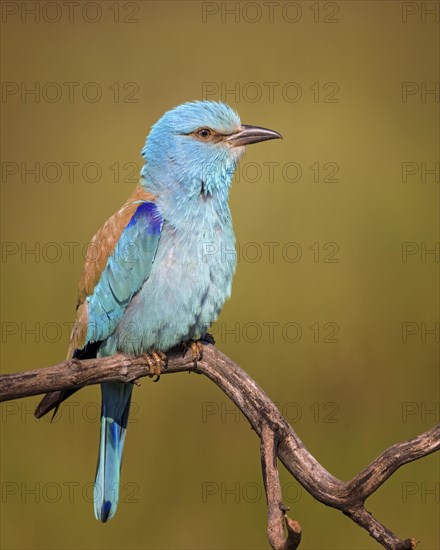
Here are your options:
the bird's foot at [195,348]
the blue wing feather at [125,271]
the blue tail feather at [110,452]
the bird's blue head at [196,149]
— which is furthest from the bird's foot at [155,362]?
the bird's blue head at [196,149]

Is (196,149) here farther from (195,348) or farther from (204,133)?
(195,348)

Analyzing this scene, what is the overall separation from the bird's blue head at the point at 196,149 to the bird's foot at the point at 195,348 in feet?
2.43

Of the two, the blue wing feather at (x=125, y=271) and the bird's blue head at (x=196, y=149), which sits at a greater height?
the bird's blue head at (x=196, y=149)

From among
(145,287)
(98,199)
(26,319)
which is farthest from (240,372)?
(98,199)

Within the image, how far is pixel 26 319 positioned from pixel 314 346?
2155 millimetres

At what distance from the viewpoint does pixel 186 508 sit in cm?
677

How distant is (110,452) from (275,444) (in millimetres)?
1560

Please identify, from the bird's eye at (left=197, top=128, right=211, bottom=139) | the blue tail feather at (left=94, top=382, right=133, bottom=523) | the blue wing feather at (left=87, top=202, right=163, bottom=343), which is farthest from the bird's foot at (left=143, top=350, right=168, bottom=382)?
the bird's eye at (left=197, top=128, right=211, bottom=139)

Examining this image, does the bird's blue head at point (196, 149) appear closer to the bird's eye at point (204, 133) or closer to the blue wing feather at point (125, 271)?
the bird's eye at point (204, 133)

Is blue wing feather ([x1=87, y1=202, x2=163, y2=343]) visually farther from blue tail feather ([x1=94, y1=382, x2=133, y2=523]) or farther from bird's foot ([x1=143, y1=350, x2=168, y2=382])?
blue tail feather ([x1=94, y1=382, x2=133, y2=523])

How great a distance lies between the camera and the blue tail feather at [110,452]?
18.8 ft

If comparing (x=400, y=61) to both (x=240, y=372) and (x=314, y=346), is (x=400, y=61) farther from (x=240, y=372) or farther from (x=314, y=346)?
(x=240, y=372)

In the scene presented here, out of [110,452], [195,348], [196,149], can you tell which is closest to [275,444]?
[195,348]

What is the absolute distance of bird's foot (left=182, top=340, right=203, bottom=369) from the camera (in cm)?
513
